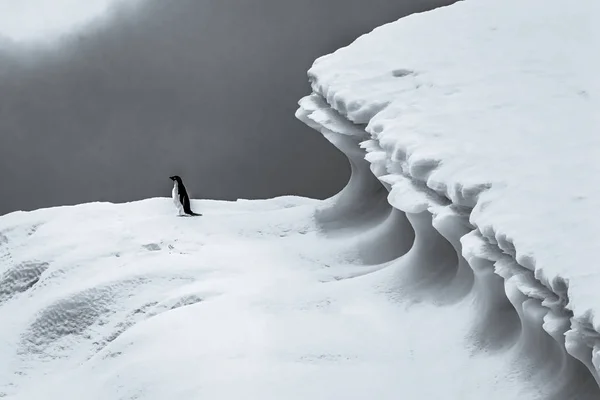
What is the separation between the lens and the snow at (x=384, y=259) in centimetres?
288

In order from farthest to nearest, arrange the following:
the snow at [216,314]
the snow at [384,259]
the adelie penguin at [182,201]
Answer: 1. the adelie penguin at [182,201]
2. the snow at [216,314]
3. the snow at [384,259]

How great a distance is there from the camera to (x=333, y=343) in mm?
3316

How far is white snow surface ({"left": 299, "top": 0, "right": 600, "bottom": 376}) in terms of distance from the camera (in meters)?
2.66

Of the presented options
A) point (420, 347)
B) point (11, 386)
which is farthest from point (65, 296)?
point (420, 347)

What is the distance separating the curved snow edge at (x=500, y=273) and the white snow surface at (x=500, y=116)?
0.04 feet

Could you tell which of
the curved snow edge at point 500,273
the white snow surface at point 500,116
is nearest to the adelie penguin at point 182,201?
the white snow surface at point 500,116

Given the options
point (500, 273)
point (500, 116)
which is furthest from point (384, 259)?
point (500, 273)

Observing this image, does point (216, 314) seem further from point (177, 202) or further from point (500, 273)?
point (177, 202)

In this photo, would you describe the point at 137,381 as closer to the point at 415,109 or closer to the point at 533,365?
the point at 533,365

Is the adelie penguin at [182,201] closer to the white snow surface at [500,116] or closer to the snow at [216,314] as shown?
the snow at [216,314]

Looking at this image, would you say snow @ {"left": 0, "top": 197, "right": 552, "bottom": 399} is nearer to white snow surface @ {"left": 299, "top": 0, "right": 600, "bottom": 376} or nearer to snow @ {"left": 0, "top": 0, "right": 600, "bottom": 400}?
snow @ {"left": 0, "top": 0, "right": 600, "bottom": 400}

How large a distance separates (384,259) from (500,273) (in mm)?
1459

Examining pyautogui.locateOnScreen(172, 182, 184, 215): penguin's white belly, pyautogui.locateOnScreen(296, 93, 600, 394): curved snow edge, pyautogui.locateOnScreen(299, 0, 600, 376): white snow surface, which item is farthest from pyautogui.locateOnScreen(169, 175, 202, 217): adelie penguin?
pyautogui.locateOnScreen(296, 93, 600, 394): curved snow edge

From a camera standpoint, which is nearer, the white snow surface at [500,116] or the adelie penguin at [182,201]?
the white snow surface at [500,116]
